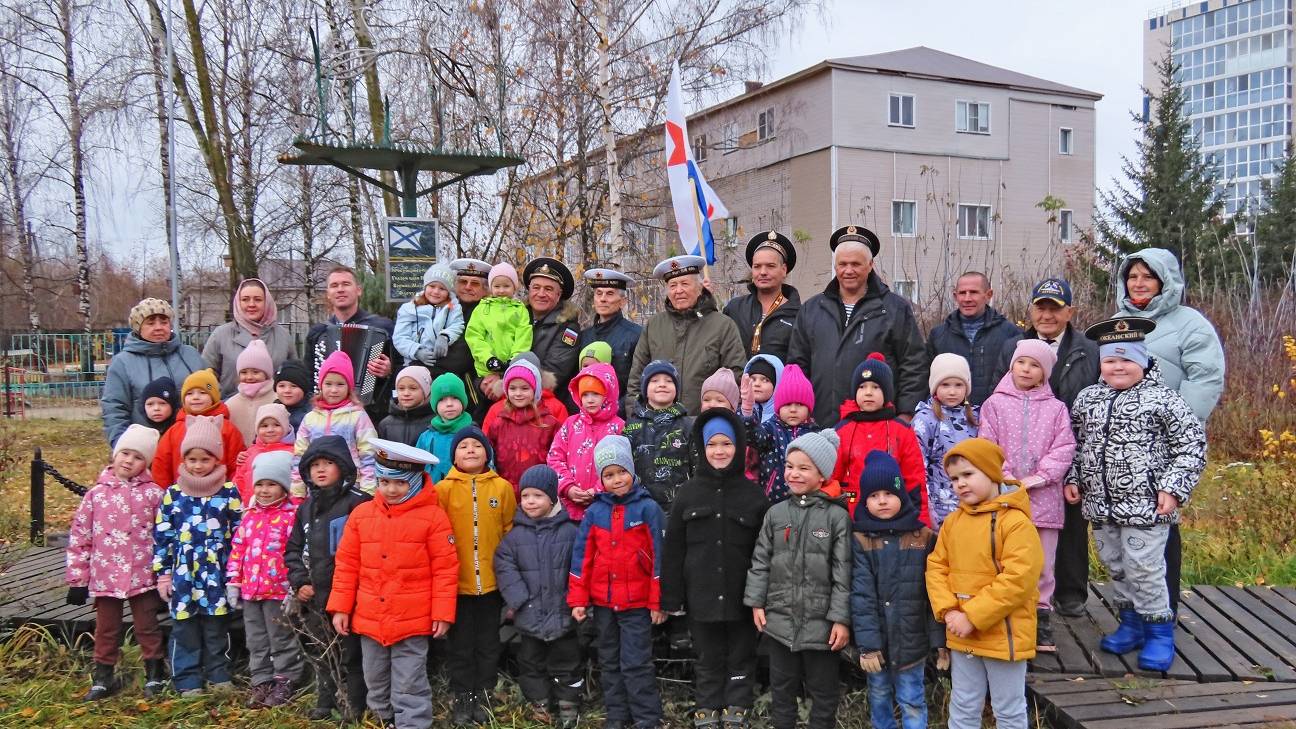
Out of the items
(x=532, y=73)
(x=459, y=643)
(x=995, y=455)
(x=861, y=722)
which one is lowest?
(x=861, y=722)

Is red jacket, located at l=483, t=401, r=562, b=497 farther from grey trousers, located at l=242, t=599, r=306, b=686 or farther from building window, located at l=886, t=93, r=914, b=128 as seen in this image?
building window, located at l=886, t=93, r=914, b=128

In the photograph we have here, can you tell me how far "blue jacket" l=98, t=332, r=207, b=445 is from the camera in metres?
5.71

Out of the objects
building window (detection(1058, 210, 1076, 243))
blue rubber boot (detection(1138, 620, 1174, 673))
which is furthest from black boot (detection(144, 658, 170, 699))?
building window (detection(1058, 210, 1076, 243))

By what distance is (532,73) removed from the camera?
1571 centimetres

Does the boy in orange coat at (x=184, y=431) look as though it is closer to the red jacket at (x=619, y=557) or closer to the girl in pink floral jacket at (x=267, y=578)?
the girl in pink floral jacket at (x=267, y=578)

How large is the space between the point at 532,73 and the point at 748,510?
13157 mm

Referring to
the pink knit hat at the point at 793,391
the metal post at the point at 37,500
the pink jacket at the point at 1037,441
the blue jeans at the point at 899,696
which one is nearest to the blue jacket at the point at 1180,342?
the pink jacket at the point at 1037,441

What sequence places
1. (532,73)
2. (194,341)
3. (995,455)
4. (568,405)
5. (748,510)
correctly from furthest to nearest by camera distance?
1. (194,341)
2. (532,73)
3. (568,405)
4. (748,510)
5. (995,455)

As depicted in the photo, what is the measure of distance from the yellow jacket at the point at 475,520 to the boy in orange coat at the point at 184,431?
5.13 feet

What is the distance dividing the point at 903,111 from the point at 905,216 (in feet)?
11.5

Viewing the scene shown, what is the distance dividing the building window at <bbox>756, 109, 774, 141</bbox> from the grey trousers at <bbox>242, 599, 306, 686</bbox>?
24871 millimetres

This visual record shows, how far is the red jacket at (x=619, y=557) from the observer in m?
4.42

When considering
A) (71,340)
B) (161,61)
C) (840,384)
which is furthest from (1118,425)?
(71,340)

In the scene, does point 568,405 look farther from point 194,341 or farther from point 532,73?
point 194,341
